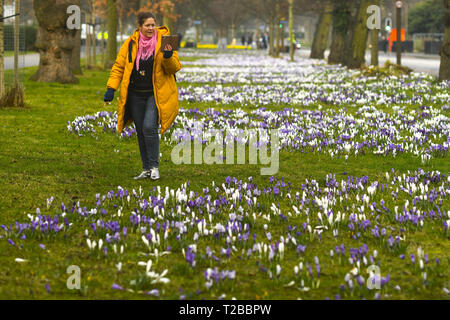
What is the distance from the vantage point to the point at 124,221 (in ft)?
21.7

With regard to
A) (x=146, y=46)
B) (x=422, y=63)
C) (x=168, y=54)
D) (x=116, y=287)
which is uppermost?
(x=422, y=63)

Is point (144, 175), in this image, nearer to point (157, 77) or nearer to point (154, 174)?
point (154, 174)

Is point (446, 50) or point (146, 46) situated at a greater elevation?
point (446, 50)

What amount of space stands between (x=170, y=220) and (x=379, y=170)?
410cm

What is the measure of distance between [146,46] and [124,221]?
2.75 metres

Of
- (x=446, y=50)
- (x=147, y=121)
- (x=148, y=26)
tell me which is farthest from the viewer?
(x=446, y=50)

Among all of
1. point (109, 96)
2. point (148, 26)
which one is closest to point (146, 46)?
point (148, 26)

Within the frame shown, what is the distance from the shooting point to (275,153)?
35.7 ft

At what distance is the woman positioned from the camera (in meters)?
8.35

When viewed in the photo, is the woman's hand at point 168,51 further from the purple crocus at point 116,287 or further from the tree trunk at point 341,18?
the tree trunk at point 341,18

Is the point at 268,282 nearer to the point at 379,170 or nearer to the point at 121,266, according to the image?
the point at 121,266

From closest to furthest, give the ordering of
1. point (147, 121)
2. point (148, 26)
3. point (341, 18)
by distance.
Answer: point (148, 26) < point (147, 121) < point (341, 18)

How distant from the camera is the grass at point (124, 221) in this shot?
4.86 metres
